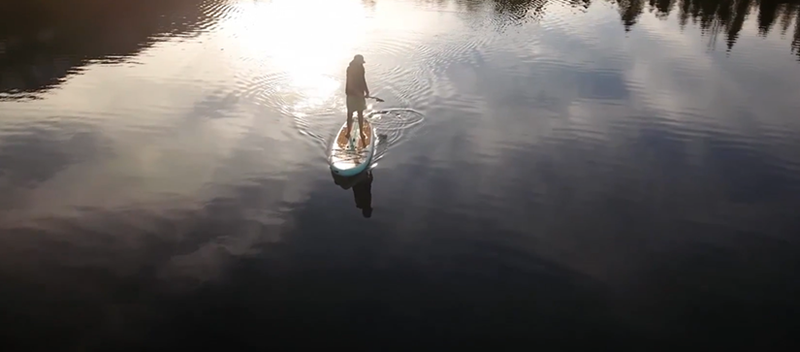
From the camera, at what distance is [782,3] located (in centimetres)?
4522

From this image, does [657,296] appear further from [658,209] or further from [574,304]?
[658,209]

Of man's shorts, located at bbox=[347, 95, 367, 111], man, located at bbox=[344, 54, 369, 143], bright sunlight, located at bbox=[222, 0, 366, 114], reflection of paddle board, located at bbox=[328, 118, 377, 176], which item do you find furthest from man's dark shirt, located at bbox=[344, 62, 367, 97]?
bright sunlight, located at bbox=[222, 0, 366, 114]

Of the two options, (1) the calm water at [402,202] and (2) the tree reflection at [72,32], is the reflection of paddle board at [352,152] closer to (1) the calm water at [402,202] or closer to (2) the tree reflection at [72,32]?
(1) the calm water at [402,202]

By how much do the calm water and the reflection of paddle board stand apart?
0.44 m

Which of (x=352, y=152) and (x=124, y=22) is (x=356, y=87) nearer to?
(x=352, y=152)

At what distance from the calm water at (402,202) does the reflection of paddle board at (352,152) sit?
0.44 metres

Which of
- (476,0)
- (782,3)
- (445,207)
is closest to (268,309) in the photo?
(445,207)

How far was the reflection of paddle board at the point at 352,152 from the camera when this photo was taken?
49.2 ft

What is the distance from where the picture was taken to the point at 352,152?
51.6 ft

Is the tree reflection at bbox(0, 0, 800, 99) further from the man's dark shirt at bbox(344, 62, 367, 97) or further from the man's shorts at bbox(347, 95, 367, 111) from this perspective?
the man's dark shirt at bbox(344, 62, 367, 97)

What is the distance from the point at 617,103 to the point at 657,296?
12721 millimetres

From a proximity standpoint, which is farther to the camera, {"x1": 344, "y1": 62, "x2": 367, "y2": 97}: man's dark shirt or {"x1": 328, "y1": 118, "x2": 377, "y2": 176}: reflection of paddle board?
{"x1": 344, "y1": 62, "x2": 367, "y2": 97}: man's dark shirt

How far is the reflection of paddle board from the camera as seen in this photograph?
15.0 meters

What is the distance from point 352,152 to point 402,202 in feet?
9.14
